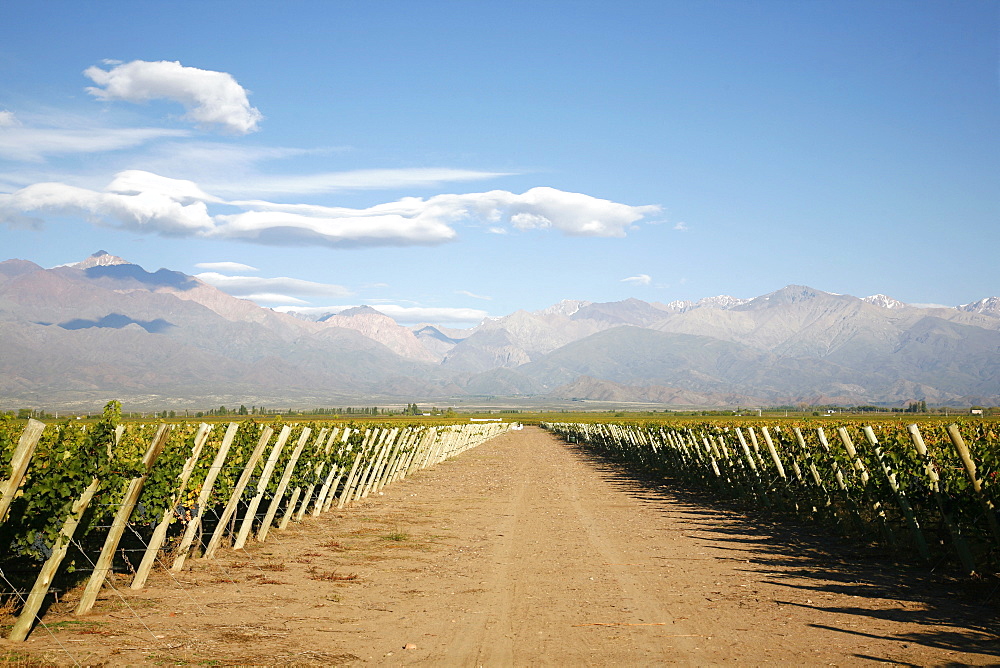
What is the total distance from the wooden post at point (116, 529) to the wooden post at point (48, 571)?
0.66 meters

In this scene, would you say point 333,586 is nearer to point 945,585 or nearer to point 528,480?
point 945,585

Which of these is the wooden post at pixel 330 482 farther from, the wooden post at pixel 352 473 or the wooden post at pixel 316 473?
the wooden post at pixel 352 473

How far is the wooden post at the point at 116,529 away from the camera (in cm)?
897

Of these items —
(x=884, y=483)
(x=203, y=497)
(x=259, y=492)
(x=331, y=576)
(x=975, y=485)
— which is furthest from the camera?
(x=259, y=492)

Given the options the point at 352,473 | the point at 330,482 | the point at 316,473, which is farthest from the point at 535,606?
the point at 352,473

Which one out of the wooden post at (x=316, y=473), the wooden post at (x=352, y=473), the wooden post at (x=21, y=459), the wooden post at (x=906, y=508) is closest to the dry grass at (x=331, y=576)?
the wooden post at (x=316, y=473)

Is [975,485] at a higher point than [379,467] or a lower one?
higher

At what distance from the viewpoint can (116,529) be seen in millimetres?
8977

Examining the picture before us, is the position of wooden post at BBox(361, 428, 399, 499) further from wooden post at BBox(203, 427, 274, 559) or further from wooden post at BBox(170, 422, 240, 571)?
wooden post at BBox(170, 422, 240, 571)

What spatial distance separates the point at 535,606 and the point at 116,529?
15.5 ft

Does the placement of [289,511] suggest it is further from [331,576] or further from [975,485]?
[975,485]

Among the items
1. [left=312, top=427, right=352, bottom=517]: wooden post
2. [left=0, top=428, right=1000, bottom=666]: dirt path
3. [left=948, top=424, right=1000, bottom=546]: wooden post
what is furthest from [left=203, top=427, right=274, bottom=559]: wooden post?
[left=948, top=424, right=1000, bottom=546]: wooden post

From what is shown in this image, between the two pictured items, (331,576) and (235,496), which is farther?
(235,496)

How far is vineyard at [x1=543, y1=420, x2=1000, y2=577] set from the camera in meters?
10.8
